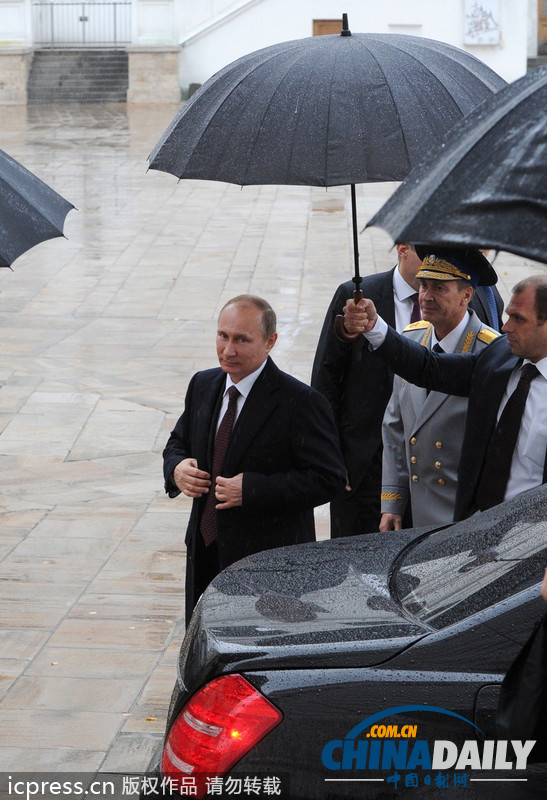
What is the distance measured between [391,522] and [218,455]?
894mm

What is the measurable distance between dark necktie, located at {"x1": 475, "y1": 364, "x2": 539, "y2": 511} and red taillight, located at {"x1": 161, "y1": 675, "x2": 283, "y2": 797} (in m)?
1.54

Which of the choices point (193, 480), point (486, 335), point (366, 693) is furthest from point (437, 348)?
point (366, 693)

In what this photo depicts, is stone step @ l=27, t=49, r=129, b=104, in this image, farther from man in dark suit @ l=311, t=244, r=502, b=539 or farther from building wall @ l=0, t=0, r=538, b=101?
man in dark suit @ l=311, t=244, r=502, b=539

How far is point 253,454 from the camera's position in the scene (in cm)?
450

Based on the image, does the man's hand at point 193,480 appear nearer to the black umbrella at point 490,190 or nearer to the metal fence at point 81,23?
the black umbrella at point 490,190

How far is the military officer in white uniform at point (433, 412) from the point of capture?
4.59 metres

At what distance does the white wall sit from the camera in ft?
108

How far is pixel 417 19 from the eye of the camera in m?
33.0

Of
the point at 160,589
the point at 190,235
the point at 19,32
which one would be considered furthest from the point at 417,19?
the point at 160,589

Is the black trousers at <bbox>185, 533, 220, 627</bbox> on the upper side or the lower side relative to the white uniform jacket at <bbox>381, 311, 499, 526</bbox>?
lower

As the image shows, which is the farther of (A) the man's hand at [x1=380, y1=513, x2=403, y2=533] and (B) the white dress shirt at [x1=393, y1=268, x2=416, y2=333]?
(B) the white dress shirt at [x1=393, y1=268, x2=416, y2=333]

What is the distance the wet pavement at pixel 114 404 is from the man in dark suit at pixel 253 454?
2.97 feet

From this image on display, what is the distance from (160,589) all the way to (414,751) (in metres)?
3.67

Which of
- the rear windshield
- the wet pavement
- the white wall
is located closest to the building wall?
the white wall
